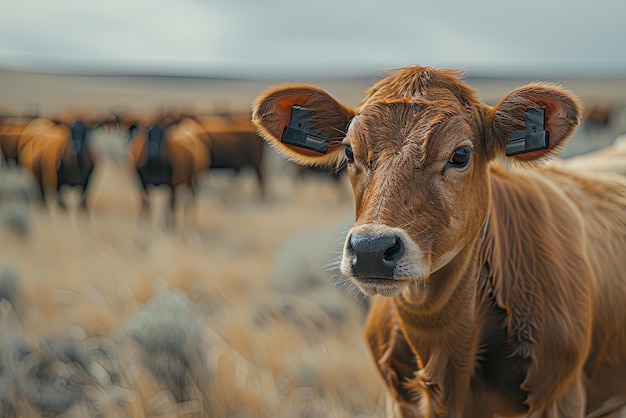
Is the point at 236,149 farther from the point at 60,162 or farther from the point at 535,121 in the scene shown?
the point at 535,121

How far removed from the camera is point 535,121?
3.00 meters

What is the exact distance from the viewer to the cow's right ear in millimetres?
3285

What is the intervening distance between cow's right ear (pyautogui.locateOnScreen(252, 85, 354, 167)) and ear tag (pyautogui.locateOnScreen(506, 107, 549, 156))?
77cm

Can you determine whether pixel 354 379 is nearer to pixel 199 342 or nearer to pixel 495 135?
pixel 199 342

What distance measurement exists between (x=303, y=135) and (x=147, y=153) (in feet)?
38.4

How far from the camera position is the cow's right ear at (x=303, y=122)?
3285 mm

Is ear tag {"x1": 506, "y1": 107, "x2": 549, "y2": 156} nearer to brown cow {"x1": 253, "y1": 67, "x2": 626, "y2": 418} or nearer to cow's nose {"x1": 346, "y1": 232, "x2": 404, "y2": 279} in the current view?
brown cow {"x1": 253, "y1": 67, "x2": 626, "y2": 418}

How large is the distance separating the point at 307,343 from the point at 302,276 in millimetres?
2386

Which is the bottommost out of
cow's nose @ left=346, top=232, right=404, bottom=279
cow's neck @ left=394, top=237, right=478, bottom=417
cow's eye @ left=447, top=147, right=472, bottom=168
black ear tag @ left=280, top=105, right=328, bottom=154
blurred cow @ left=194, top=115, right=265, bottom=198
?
blurred cow @ left=194, top=115, right=265, bottom=198

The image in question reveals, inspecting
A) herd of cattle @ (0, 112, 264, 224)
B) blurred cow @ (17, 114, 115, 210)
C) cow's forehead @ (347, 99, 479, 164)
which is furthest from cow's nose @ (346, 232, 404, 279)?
blurred cow @ (17, 114, 115, 210)

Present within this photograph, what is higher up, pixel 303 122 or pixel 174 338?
pixel 303 122

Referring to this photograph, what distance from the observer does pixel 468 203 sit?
2.95 metres

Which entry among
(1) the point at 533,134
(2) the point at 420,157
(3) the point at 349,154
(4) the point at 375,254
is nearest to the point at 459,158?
(2) the point at 420,157

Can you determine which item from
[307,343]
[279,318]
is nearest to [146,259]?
[279,318]
